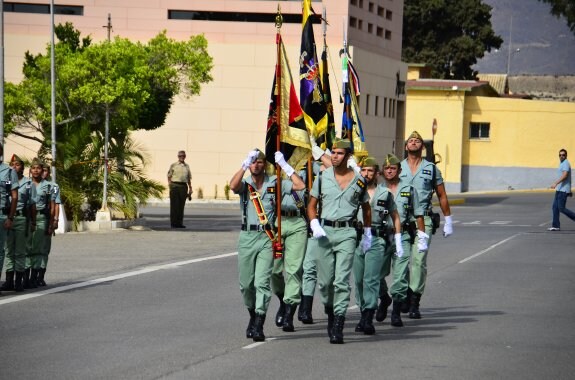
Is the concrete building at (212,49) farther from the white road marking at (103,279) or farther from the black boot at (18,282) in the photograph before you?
the black boot at (18,282)

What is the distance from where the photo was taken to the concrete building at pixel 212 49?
51.6 metres

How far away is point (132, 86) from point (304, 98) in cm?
1280

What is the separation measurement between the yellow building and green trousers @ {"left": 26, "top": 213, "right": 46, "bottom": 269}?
2021 inches

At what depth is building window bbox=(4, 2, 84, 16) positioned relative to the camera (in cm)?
5197

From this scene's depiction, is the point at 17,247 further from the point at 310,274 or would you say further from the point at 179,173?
the point at 179,173

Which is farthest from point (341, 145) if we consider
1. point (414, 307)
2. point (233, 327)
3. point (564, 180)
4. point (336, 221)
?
point (564, 180)

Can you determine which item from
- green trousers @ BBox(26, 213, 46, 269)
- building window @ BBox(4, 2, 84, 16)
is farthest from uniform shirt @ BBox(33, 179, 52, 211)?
building window @ BBox(4, 2, 84, 16)

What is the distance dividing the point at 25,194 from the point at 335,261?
5570 mm

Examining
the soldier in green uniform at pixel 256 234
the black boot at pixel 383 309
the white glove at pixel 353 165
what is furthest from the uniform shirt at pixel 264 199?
the black boot at pixel 383 309

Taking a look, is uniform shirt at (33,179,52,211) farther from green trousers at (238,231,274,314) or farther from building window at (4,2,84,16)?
building window at (4,2,84,16)

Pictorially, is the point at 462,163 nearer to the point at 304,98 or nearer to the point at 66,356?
the point at 304,98

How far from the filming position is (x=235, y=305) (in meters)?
14.7

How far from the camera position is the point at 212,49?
51.7 metres

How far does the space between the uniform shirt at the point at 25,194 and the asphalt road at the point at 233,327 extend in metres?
1.14
